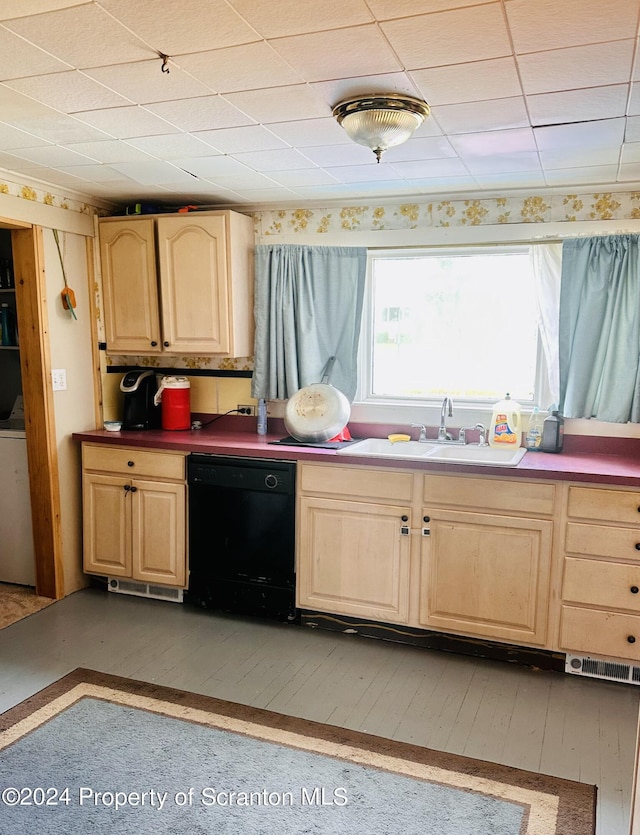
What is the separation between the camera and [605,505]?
109 inches

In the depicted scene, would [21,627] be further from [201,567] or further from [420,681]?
[420,681]

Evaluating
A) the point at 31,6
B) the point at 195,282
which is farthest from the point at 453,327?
the point at 31,6

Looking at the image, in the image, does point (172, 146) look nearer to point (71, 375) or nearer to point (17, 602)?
point (71, 375)

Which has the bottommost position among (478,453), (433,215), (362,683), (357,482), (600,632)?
(362,683)

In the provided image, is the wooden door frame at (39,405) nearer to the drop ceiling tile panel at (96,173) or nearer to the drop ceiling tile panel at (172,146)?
the drop ceiling tile panel at (96,173)

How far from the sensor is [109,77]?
1996 mm

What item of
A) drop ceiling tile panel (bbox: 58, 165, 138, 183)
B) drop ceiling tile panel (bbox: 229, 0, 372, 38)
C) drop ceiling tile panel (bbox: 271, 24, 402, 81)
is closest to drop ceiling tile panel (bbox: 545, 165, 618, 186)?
drop ceiling tile panel (bbox: 271, 24, 402, 81)

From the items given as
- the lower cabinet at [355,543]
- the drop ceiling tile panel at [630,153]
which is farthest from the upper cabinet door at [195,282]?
the drop ceiling tile panel at [630,153]

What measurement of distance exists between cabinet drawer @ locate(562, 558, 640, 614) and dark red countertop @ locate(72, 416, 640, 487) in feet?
1.18

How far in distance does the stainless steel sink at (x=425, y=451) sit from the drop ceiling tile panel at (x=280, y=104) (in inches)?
58.3

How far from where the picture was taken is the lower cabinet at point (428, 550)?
2900 mm

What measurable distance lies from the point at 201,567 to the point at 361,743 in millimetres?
1416

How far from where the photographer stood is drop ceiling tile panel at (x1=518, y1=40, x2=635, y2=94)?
5.74 feet

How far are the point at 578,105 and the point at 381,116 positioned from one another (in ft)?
2.06
